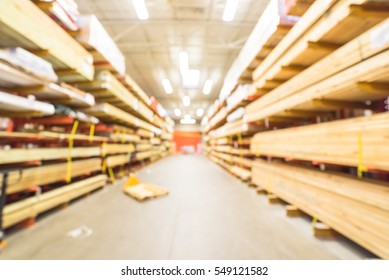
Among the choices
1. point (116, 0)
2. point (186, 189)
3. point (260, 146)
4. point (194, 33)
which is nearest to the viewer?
point (260, 146)

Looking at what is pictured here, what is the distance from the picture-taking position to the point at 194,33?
23.5 feet

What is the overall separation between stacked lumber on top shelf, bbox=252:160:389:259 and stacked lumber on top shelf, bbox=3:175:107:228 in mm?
3634

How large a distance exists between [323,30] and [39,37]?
3119 mm

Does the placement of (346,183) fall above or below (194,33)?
below

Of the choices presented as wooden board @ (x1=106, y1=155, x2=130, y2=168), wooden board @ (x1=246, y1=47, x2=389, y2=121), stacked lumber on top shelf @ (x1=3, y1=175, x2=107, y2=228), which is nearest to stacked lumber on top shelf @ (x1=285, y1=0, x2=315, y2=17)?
wooden board @ (x1=246, y1=47, x2=389, y2=121)

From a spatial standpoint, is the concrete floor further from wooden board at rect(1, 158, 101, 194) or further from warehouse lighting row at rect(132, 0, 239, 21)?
warehouse lighting row at rect(132, 0, 239, 21)

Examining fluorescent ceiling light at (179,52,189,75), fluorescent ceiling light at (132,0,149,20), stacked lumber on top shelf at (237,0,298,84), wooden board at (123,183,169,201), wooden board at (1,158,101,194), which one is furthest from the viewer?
fluorescent ceiling light at (179,52,189,75)

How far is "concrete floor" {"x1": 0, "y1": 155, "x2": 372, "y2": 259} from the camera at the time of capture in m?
1.81

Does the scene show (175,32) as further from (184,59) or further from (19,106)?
(19,106)

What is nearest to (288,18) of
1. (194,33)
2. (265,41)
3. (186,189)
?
(265,41)

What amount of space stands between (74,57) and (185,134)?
1053 inches

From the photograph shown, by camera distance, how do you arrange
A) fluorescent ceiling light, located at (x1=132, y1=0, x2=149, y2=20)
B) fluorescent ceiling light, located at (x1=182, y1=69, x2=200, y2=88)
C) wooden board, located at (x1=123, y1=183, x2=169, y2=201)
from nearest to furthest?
wooden board, located at (x1=123, y1=183, x2=169, y2=201) → fluorescent ceiling light, located at (x1=132, y1=0, x2=149, y2=20) → fluorescent ceiling light, located at (x1=182, y1=69, x2=200, y2=88)
